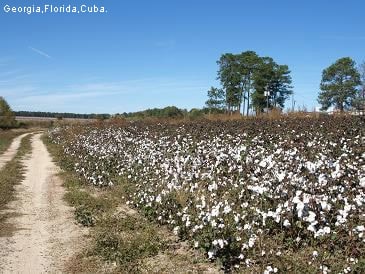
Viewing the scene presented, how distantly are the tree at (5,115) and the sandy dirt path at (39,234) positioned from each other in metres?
69.2

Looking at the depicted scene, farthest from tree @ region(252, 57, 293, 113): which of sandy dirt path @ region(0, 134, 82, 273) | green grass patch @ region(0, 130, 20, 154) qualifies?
sandy dirt path @ region(0, 134, 82, 273)

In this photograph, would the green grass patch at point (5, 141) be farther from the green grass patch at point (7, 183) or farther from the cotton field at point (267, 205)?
the cotton field at point (267, 205)

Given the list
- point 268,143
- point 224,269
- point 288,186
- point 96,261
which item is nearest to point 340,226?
point 288,186

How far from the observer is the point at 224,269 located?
19.4 feet

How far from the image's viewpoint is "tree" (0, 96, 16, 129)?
255 feet

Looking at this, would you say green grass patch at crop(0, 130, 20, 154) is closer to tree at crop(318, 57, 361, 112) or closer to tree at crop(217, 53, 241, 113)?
tree at crop(217, 53, 241, 113)

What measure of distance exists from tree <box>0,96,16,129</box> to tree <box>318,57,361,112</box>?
52.9 m

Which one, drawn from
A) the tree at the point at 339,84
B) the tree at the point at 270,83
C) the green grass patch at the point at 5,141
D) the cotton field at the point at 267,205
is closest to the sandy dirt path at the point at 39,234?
the cotton field at the point at 267,205

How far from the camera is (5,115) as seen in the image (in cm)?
7844

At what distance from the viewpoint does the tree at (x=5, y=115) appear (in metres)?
77.7

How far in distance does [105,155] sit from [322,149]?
831 cm

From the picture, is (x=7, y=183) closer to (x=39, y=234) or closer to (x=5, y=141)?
(x=39, y=234)

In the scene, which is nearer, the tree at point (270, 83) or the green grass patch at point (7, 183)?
the green grass patch at point (7, 183)

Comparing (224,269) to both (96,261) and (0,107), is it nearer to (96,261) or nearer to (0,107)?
(96,261)
